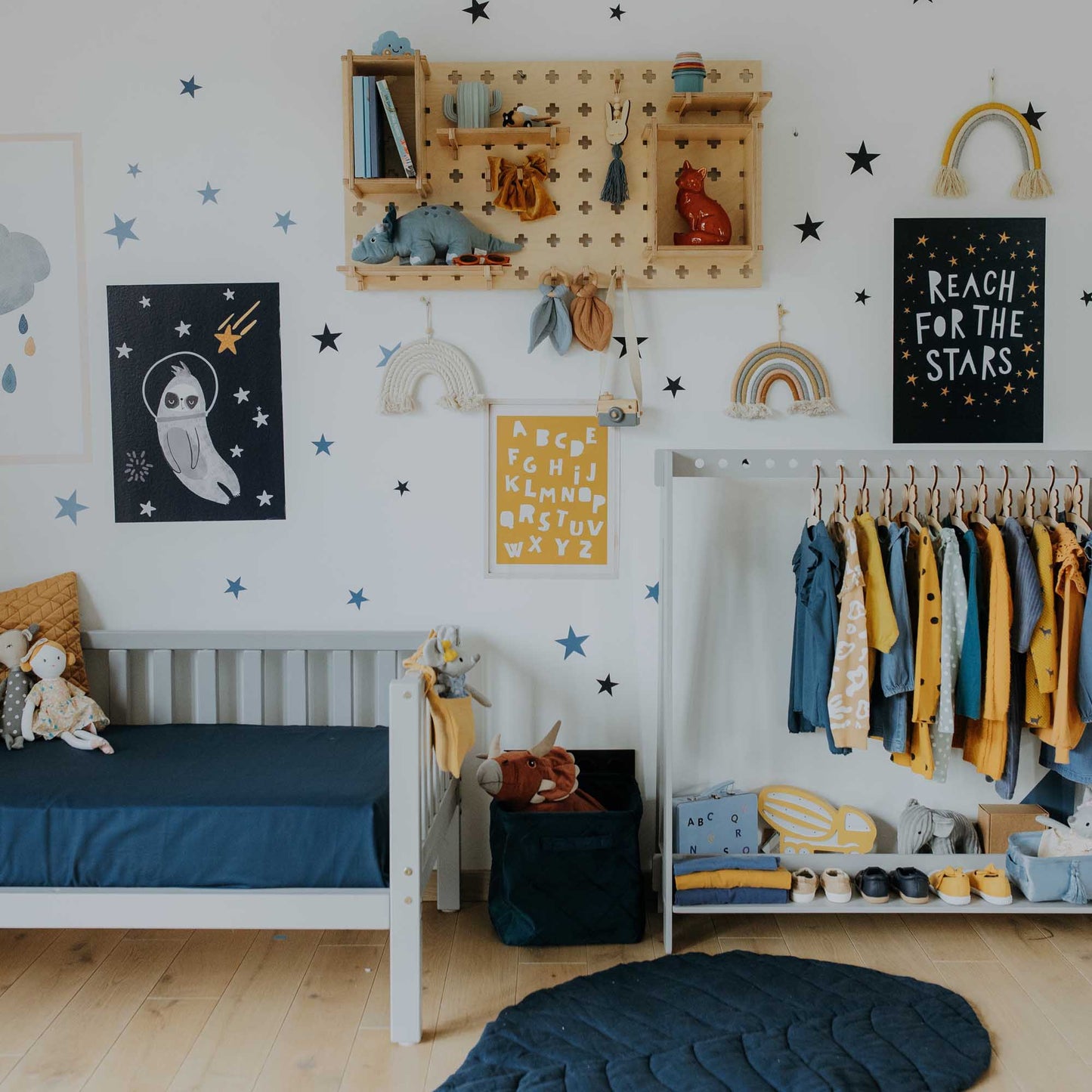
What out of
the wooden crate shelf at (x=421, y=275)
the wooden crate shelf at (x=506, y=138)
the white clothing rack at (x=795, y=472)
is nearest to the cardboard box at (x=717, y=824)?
the white clothing rack at (x=795, y=472)

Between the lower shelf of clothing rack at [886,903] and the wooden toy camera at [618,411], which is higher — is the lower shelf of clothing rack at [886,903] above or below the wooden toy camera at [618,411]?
below

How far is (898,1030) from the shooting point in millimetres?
2104

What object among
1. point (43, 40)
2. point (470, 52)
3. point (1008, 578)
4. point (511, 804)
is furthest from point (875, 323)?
point (43, 40)

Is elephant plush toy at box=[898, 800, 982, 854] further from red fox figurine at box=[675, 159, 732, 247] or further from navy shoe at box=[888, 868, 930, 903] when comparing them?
red fox figurine at box=[675, 159, 732, 247]

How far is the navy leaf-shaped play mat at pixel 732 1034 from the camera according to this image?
1.93 m

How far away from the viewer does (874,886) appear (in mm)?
2553

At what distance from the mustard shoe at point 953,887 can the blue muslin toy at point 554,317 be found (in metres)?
1.68

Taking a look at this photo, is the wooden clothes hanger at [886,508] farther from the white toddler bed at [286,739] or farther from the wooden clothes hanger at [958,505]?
the white toddler bed at [286,739]

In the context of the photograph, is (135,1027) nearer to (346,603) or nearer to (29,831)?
(29,831)

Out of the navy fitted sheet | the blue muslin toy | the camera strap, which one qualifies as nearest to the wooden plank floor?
the navy fitted sheet

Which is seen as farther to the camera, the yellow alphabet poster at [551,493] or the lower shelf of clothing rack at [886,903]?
the yellow alphabet poster at [551,493]

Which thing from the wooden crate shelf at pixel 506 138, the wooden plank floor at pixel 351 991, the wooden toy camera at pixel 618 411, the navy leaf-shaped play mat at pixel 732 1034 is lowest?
the wooden plank floor at pixel 351 991

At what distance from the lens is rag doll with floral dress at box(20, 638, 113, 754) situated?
251 centimetres

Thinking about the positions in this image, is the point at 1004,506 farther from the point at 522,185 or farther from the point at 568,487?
the point at 522,185
